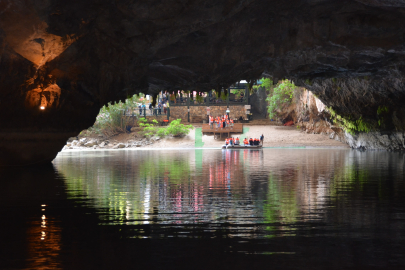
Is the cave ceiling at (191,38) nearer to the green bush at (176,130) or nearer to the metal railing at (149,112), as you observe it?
the green bush at (176,130)

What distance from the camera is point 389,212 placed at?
6215mm

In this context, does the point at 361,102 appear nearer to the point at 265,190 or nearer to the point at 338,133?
the point at 338,133

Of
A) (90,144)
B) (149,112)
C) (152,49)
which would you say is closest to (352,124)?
(152,49)

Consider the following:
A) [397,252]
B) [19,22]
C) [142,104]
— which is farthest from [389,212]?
[142,104]

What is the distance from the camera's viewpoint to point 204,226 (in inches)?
212

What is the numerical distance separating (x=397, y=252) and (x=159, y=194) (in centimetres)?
511

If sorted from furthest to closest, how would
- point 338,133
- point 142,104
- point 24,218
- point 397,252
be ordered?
point 142,104
point 338,133
point 24,218
point 397,252

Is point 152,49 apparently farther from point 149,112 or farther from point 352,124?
point 149,112

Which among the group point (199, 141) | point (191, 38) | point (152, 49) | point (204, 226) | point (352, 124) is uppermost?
point (191, 38)

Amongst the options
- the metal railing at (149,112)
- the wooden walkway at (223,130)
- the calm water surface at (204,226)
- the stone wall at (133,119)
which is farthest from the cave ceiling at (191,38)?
the metal railing at (149,112)

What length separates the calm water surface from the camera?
396cm

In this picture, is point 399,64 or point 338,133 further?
point 338,133

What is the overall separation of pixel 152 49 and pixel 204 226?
862cm

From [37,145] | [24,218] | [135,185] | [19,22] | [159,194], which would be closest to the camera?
[24,218]
